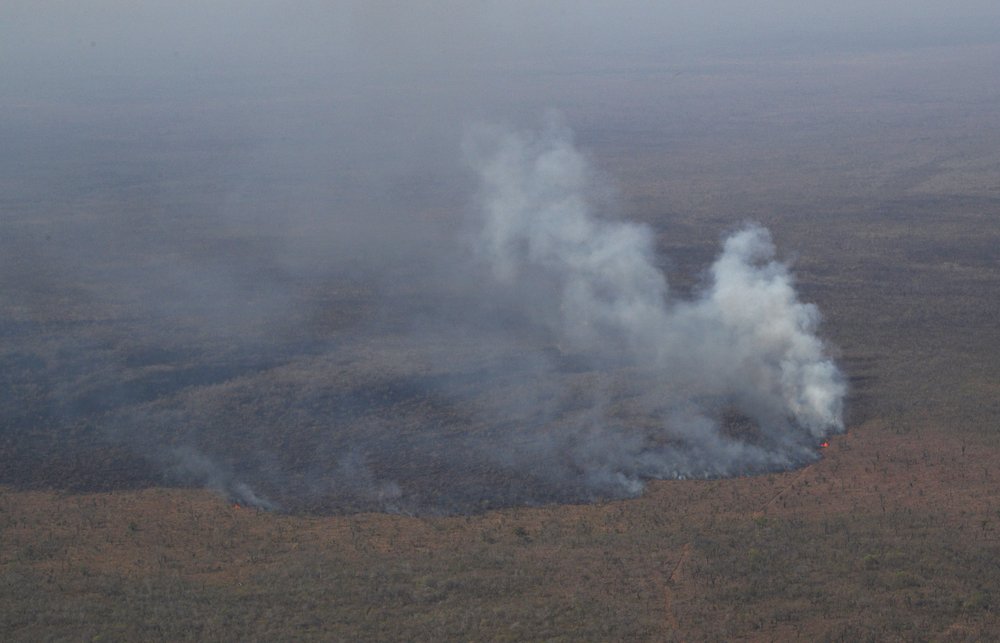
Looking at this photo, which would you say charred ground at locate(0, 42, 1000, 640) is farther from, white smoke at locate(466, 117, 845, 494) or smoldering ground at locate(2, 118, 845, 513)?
white smoke at locate(466, 117, 845, 494)

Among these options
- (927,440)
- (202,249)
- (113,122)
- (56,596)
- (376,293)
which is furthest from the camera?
(113,122)

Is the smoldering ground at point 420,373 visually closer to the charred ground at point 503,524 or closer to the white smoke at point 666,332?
the white smoke at point 666,332

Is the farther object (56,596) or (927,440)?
(927,440)

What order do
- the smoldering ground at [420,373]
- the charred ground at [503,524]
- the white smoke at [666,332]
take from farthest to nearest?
the white smoke at [666,332]
the smoldering ground at [420,373]
the charred ground at [503,524]

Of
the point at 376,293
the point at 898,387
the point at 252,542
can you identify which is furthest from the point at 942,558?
the point at 376,293

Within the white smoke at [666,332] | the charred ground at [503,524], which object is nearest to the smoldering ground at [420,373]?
the white smoke at [666,332]

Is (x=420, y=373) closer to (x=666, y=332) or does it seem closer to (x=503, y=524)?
(x=666, y=332)

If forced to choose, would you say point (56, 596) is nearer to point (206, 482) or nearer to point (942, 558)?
point (206, 482)
